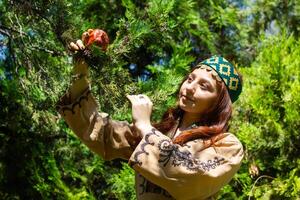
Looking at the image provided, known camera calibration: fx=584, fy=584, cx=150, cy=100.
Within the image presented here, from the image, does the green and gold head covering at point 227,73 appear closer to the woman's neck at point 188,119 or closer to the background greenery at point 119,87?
the woman's neck at point 188,119

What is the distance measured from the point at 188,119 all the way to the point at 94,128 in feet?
0.93

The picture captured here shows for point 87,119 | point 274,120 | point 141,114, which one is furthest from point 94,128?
point 274,120

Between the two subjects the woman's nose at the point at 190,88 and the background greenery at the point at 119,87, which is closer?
the woman's nose at the point at 190,88

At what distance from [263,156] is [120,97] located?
5.71 feet

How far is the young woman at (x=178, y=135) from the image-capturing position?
1.51 m

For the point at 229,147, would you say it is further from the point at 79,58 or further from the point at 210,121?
the point at 79,58

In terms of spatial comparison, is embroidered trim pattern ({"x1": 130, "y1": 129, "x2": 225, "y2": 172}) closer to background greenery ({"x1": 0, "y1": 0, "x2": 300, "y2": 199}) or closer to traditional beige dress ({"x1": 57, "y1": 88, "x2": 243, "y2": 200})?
traditional beige dress ({"x1": 57, "y1": 88, "x2": 243, "y2": 200})

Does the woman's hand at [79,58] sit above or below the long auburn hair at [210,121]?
above

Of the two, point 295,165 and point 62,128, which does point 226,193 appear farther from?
point 62,128

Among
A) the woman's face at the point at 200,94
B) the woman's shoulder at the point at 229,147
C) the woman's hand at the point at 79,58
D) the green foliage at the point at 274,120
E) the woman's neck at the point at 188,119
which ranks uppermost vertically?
the woman's hand at the point at 79,58

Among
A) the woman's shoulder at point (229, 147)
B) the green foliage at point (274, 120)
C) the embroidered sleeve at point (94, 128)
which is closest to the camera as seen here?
the woman's shoulder at point (229, 147)

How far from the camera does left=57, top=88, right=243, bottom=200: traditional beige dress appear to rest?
151 centimetres

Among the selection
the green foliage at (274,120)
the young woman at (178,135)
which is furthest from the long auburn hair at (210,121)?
the green foliage at (274,120)

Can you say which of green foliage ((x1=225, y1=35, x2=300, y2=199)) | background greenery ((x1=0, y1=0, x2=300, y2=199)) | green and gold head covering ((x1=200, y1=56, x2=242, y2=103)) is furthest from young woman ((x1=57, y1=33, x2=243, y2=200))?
green foliage ((x1=225, y1=35, x2=300, y2=199))
